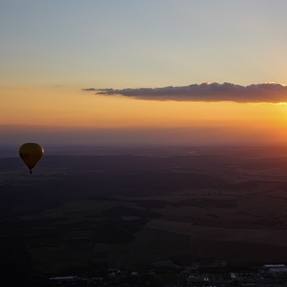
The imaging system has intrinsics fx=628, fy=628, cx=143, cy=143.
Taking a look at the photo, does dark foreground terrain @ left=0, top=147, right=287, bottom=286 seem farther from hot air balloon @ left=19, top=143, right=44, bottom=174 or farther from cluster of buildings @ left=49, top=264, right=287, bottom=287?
hot air balloon @ left=19, top=143, right=44, bottom=174

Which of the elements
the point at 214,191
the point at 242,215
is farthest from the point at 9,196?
the point at 242,215

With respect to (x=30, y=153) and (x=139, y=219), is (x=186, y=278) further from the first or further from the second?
(x=139, y=219)

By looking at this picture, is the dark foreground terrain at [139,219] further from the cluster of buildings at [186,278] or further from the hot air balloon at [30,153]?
the hot air balloon at [30,153]

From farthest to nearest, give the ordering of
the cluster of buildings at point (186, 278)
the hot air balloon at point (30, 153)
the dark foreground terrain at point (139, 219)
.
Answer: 1. the dark foreground terrain at point (139, 219)
2. the hot air balloon at point (30, 153)
3. the cluster of buildings at point (186, 278)

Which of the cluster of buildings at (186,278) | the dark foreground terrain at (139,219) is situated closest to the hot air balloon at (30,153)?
the dark foreground terrain at (139,219)

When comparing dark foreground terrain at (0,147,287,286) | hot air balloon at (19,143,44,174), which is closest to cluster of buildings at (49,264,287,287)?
dark foreground terrain at (0,147,287,286)

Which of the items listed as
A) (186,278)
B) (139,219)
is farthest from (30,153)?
(139,219)
